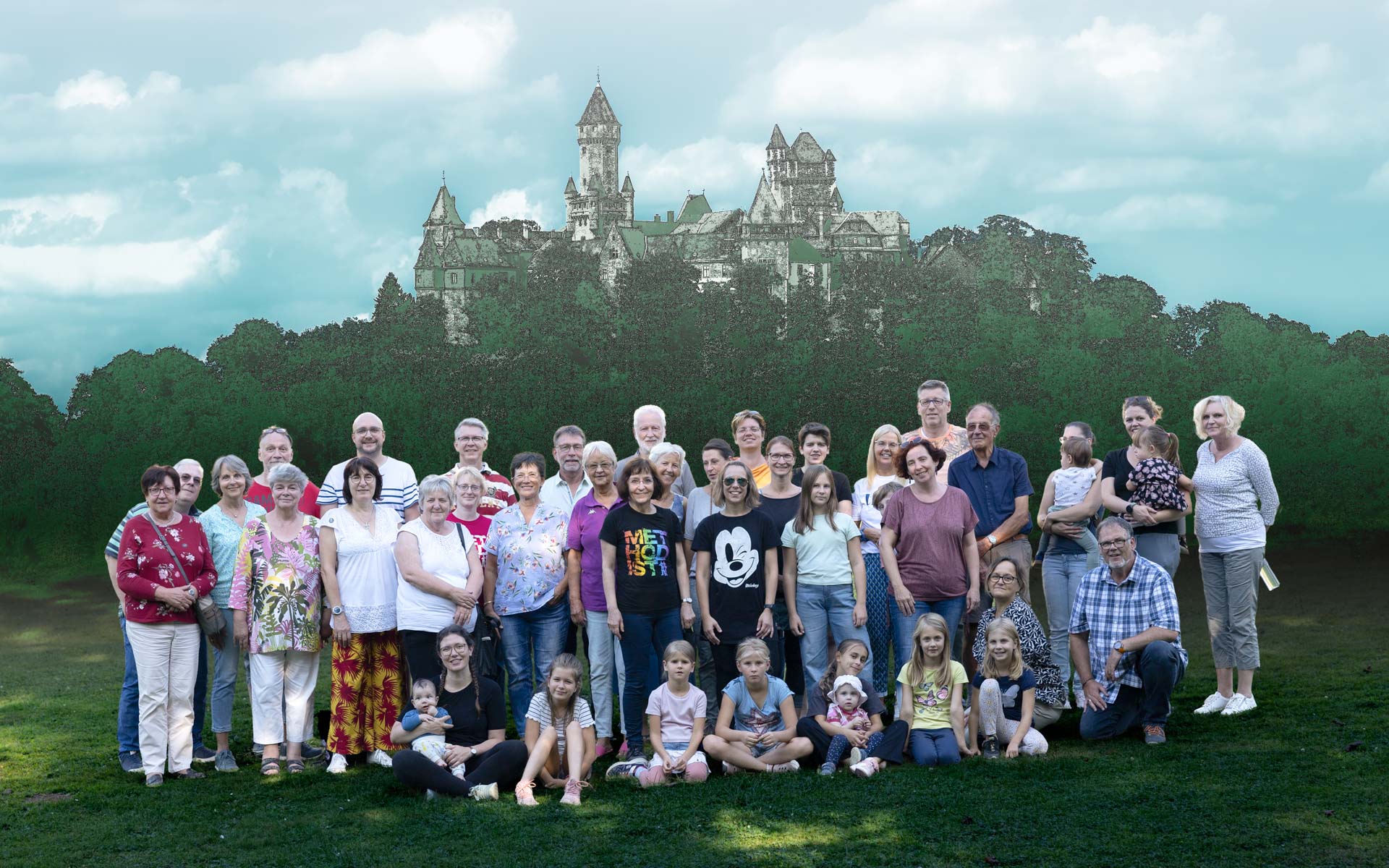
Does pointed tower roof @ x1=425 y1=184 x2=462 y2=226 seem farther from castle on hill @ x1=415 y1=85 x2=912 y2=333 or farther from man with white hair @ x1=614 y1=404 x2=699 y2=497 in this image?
man with white hair @ x1=614 y1=404 x2=699 y2=497

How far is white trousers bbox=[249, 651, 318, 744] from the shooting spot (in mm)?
7539

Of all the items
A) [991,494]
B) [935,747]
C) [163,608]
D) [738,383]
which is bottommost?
[935,747]

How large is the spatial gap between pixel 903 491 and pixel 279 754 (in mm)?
4104

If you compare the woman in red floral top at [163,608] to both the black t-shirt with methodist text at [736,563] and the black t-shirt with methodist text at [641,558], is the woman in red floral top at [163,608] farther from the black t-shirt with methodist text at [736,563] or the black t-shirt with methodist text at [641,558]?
the black t-shirt with methodist text at [736,563]

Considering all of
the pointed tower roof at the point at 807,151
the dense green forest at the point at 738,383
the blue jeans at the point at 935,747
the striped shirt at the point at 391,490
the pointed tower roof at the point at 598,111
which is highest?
the pointed tower roof at the point at 598,111

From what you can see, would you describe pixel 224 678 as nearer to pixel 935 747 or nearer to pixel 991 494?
pixel 935 747

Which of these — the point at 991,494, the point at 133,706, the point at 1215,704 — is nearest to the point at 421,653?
the point at 133,706

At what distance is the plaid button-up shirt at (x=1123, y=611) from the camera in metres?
7.53

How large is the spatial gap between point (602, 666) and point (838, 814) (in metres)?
1.93

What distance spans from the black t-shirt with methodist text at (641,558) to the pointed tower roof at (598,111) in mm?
71489

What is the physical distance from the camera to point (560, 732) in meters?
6.98

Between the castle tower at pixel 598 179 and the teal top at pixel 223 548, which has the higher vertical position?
the castle tower at pixel 598 179

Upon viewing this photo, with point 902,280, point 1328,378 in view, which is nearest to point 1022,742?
point 1328,378

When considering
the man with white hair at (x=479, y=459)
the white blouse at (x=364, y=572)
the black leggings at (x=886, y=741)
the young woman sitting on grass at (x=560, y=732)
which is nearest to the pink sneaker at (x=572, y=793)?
the young woman sitting on grass at (x=560, y=732)
